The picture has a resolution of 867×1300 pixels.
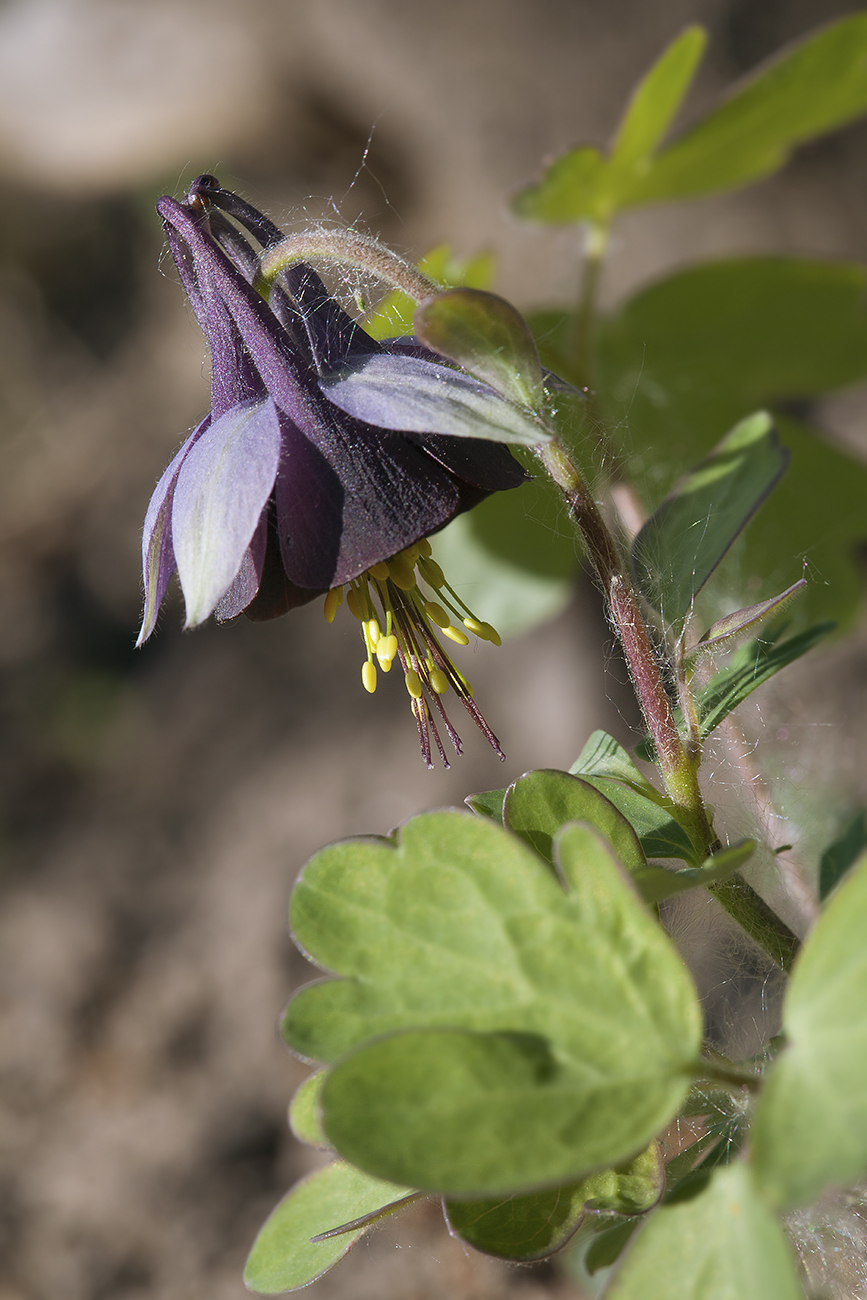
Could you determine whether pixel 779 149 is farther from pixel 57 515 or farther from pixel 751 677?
pixel 57 515

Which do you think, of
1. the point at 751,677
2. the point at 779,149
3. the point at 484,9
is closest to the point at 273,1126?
the point at 751,677

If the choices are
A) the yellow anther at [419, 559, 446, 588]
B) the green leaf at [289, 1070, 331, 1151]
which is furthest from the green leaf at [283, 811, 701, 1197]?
the yellow anther at [419, 559, 446, 588]

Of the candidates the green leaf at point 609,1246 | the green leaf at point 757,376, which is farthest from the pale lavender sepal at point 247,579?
the green leaf at point 757,376

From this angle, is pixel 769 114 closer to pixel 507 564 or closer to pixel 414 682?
pixel 507 564

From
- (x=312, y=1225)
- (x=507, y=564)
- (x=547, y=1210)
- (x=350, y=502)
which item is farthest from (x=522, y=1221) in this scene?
(x=507, y=564)

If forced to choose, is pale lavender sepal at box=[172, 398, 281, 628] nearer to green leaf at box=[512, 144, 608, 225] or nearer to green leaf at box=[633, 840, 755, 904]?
green leaf at box=[633, 840, 755, 904]
